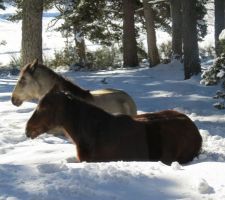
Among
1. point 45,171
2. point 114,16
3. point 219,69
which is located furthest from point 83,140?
point 114,16

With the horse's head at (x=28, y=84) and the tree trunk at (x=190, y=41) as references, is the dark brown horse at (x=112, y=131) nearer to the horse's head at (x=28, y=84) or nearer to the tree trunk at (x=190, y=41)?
the horse's head at (x=28, y=84)

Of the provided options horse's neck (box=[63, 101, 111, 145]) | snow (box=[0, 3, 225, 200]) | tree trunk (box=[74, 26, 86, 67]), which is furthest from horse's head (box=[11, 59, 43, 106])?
tree trunk (box=[74, 26, 86, 67])

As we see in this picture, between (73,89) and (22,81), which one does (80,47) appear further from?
(73,89)

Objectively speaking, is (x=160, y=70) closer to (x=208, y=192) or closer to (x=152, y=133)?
(x=152, y=133)

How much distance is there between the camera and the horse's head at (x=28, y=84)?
10141mm

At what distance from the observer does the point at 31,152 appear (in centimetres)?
794

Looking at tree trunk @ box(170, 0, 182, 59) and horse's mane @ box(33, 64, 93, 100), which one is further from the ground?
tree trunk @ box(170, 0, 182, 59)

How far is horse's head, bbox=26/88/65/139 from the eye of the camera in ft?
22.7

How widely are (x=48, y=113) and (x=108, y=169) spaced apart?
2.47 meters

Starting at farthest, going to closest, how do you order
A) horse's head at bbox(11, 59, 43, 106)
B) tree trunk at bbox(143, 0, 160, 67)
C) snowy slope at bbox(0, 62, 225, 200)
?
tree trunk at bbox(143, 0, 160, 67) → horse's head at bbox(11, 59, 43, 106) → snowy slope at bbox(0, 62, 225, 200)

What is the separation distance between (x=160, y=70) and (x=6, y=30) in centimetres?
6094

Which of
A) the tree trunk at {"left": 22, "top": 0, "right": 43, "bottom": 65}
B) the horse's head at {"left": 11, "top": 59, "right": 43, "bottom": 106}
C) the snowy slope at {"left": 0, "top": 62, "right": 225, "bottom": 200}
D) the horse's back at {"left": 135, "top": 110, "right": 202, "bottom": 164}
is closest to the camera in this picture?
the snowy slope at {"left": 0, "top": 62, "right": 225, "bottom": 200}

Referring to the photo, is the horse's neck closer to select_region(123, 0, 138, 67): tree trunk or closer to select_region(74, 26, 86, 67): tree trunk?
select_region(123, 0, 138, 67): tree trunk

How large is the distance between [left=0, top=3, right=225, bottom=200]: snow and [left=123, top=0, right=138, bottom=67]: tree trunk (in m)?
8.35
